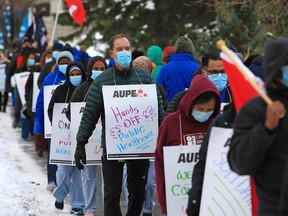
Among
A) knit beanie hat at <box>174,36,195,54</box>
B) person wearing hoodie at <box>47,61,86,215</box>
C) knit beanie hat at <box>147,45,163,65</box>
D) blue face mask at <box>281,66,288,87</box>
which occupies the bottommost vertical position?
person wearing hoodie at <box>47,61,86,215</box>

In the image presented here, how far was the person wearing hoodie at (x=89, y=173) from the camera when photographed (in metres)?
9.40

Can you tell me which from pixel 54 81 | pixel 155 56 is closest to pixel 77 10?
pixel 155 56

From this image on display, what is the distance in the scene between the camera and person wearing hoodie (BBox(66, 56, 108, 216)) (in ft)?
30.8

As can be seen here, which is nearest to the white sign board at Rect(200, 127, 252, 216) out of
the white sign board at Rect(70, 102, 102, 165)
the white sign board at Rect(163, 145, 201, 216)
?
the white sign board at Rect(163, 145, 201, 216)

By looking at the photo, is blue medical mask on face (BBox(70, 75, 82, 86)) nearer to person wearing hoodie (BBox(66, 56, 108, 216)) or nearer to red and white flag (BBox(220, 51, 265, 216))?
person wearing hoodie (BBox(66, 56, 108, 216))

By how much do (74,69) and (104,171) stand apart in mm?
2390

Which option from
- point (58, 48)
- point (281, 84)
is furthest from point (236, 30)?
point (281, 84)

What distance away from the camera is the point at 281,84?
448 cm

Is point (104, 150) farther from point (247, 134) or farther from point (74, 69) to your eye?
point (247, 134)

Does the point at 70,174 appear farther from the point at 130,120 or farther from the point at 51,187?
the point at 130,120

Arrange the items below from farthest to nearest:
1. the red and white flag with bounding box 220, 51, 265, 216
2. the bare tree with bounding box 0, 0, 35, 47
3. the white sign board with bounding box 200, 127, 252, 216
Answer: the bare tree with bounding box 0, 0, 35, 47 → the white sign board with bounding box 200, 127, 252, 216 → the red and white flag with bounding box 220, 51, 265, 216

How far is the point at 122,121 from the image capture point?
798 cm

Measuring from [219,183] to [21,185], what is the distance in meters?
6.49

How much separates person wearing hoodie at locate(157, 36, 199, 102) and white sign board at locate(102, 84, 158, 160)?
2.94 meters
